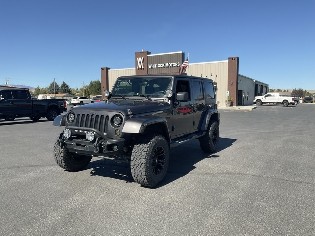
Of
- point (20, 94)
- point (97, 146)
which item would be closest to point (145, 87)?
point (97, 146)

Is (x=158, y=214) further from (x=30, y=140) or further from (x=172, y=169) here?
(x=30, y=140)

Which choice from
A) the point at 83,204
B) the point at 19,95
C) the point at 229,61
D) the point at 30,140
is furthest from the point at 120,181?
the point at 229,61

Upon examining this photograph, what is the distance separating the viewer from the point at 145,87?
641 centimetres

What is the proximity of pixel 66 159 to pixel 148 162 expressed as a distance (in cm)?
190

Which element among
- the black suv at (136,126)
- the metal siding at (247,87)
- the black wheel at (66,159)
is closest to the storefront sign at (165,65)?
the metal siding at (247,87)

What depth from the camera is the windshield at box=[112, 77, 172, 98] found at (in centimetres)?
625

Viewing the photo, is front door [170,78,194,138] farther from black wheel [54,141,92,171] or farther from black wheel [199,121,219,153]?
black wheel [54,141,92,171]

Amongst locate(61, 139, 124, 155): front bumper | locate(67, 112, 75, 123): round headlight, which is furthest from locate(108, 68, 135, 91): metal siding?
locate(61, 139, 124, 155): front bumper

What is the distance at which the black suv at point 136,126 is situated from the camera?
4.95 meters

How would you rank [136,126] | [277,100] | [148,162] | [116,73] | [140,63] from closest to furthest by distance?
[136,126], [148,162], [140,63], [277,100], [116,73]

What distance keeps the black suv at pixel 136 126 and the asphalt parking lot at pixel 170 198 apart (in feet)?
1.33

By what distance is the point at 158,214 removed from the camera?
13.1ft

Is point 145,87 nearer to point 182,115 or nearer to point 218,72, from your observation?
point 182,115

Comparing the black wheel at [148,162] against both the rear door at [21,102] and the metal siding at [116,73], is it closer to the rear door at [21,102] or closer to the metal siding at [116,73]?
the rear door at [21,102]
